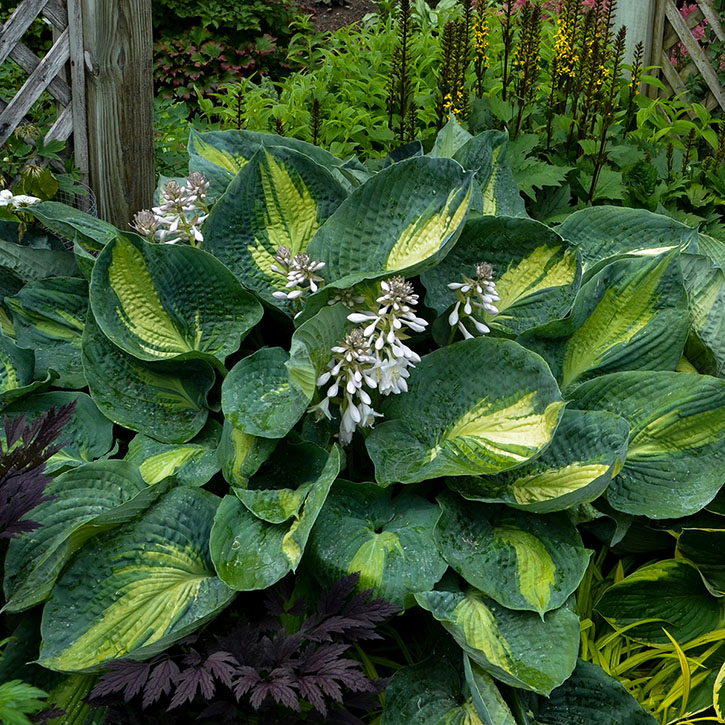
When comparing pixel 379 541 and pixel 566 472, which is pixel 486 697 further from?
pixel 566 472

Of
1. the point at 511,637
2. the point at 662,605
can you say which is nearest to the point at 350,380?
the point at 511,637

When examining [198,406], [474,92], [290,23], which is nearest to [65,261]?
[198,406]

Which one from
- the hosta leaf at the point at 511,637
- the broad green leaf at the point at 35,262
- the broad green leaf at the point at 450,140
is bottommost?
the hosta leaf at the point at 511,637

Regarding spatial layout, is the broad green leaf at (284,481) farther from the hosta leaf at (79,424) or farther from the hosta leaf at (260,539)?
the hosta leaf at (79,424)

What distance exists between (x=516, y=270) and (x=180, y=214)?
2.84ft

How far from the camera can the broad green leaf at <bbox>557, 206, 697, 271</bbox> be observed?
2.55 meters

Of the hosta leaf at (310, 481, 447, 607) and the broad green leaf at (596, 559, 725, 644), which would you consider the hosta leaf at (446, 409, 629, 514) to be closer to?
the hosta leaf at (310, 481, 447, 607)

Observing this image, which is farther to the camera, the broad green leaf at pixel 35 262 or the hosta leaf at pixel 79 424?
the broad green leaf at pixel 35 262

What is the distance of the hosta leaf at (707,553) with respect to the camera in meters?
2.10

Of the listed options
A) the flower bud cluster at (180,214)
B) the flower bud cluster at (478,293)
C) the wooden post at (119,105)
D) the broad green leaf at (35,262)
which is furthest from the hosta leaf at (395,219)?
the wooden post at (119,105)

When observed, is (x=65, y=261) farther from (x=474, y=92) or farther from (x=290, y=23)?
(x=290, y=23)

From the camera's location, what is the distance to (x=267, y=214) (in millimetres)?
2328

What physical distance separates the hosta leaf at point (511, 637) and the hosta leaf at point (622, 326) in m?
0.67

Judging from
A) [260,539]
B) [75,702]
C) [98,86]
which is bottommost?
[75,702]
